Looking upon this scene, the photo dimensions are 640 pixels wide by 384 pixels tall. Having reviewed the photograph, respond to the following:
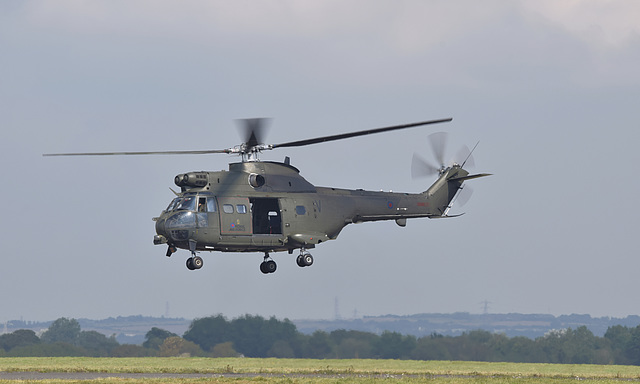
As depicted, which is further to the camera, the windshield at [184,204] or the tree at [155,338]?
the tree at [155,338]

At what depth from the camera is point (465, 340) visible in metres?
85.9

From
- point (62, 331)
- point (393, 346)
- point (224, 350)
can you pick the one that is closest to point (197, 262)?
point (224, 350)

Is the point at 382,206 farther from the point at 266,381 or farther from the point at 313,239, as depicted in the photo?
the point at 266,381

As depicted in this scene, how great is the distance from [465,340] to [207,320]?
2351 centimetres

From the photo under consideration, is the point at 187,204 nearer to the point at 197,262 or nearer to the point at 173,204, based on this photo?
the point at 173,204

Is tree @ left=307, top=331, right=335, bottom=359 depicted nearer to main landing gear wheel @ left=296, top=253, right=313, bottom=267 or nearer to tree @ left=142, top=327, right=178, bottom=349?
tree @ left=142, top=327, right=178, bottom=349

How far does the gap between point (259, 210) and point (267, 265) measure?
2578 mm

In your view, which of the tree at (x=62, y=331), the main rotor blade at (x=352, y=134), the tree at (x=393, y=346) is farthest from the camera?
the tree at (x=62, y=331)

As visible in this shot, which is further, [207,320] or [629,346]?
[629,346]

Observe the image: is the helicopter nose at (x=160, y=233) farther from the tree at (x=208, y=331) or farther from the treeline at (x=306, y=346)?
the tree at (x=208, y=331)

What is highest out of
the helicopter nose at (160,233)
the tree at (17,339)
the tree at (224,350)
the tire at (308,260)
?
the tree at (17,339)

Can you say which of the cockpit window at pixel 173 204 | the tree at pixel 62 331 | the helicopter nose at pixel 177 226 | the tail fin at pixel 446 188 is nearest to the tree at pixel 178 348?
the tree at pixel 62 331

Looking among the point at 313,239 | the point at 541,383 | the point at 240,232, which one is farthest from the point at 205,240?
the point at 541,383

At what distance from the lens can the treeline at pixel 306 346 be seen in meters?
83.9
